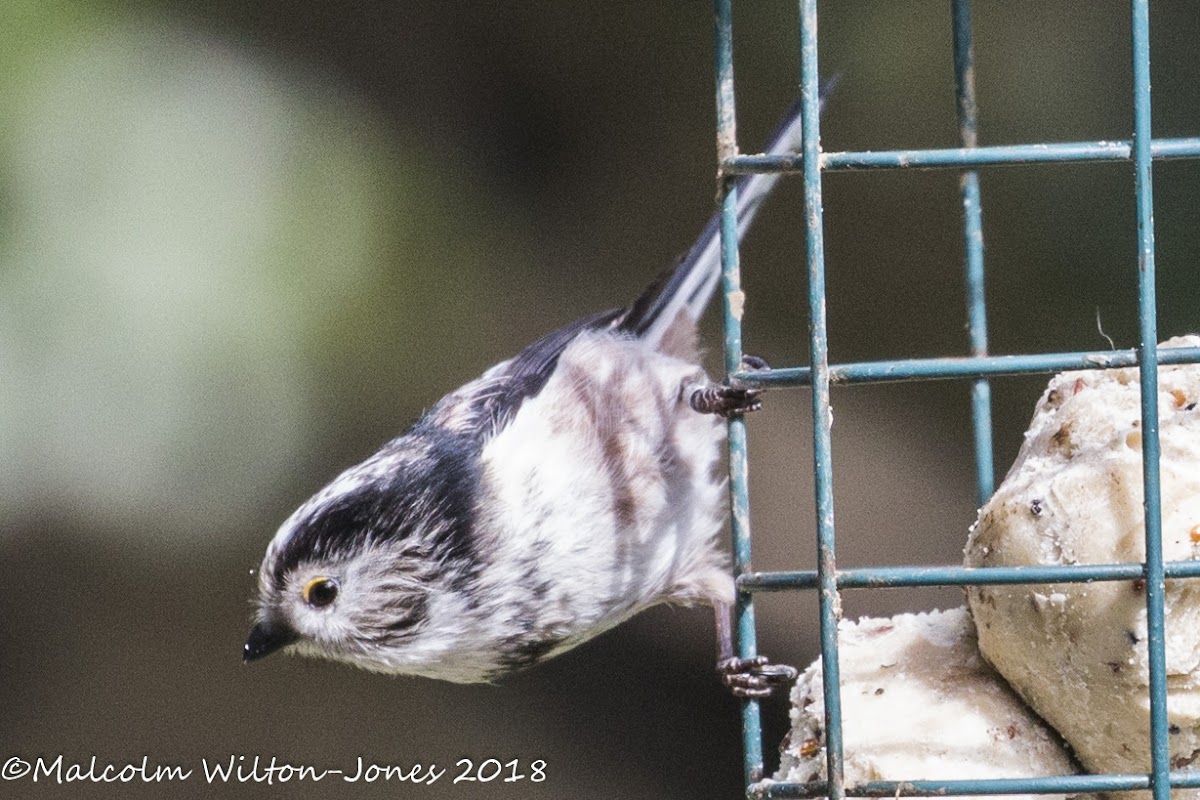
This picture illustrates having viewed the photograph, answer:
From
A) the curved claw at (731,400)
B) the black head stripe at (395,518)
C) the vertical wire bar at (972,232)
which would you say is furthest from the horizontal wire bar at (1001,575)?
the black head stripe at (395,518)

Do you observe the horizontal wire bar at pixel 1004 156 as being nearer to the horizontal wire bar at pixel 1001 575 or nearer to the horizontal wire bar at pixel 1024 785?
the horizontal wire bar at pixel 1001 575

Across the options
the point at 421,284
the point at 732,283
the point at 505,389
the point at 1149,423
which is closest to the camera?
the point at 1149,423

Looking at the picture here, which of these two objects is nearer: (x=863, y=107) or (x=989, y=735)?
(x=989, y=735)

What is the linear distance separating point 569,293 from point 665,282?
2.01 feet

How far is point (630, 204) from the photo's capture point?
309 centimetres

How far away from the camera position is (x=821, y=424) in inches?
49.1

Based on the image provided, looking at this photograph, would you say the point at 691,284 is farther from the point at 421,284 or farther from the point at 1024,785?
the point at 1024,785

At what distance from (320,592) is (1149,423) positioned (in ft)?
4.19

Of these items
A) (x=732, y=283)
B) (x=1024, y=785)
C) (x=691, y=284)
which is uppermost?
(x=691, y=284)

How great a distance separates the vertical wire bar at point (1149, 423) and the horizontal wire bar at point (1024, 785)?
0.03 m

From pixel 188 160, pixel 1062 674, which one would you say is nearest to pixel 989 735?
pixel 1062 674

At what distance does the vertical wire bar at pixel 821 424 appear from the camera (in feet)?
4.02

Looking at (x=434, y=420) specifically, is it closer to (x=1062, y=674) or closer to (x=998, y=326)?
(x=998, y=326)

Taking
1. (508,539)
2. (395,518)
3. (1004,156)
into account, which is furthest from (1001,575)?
(395,518)
